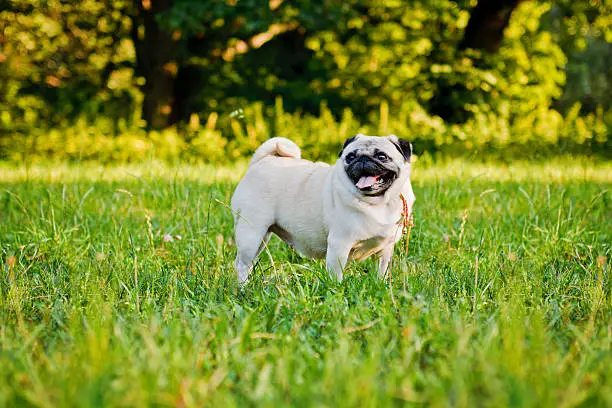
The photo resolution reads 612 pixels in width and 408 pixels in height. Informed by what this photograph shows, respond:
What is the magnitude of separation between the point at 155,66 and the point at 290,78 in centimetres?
229

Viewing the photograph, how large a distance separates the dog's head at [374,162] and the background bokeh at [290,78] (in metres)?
5.85

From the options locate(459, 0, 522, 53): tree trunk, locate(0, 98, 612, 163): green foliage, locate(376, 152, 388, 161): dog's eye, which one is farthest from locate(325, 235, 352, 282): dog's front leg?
locate(459, 0, 522, 53): tree trunk

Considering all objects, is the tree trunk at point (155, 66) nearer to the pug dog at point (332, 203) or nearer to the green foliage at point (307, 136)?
the green foliage at point (307, 136)

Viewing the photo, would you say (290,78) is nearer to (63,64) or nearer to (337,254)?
(63,64)

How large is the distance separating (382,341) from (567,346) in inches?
28.5

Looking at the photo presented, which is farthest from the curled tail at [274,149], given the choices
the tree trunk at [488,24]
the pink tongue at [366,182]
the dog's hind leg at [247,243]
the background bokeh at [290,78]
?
the tree trunk at [488,24]

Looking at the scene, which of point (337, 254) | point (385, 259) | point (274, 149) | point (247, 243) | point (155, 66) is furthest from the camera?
point (155, 66)

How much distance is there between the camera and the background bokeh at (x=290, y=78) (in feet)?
35.3

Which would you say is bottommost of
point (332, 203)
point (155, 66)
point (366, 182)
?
point (332, 203)

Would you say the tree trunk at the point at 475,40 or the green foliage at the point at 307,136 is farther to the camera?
the tree trunk at the point at 475,40

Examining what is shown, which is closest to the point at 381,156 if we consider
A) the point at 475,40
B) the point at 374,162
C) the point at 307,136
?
the point at 374,162

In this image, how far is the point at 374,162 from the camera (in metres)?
3.69

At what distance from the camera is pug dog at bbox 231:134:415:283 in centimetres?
379

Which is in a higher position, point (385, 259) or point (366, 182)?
point (366, 182)
